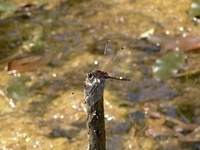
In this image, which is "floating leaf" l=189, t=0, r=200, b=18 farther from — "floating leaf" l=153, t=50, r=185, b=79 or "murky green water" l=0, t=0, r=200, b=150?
"floating leaf" l=153, t=50, r=185, b=79

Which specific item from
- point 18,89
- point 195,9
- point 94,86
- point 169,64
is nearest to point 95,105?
point 94,86

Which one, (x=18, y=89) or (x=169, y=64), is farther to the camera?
(x=169, y=64)

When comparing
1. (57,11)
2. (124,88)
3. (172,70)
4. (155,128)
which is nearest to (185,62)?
(172,70)

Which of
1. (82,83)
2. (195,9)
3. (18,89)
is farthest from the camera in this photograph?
(195,9)

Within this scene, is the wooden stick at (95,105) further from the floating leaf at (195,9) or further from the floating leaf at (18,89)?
the floating leaf at (195,9)

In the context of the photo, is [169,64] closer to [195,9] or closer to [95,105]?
[195,9]

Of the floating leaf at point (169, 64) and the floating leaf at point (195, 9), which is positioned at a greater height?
the floating leaf at point (195, 9)

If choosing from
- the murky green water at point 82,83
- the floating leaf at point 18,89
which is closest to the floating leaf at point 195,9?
the murky green water at point 82,83

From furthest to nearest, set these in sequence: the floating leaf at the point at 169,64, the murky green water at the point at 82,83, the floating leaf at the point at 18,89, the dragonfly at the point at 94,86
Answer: the floating leaf at the point at 169,64, the floating leaf at the point at 18,89, the murky green water at the point at 82,83, the dragonfly at the point at 94,86
